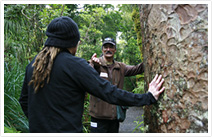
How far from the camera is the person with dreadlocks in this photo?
1554mm

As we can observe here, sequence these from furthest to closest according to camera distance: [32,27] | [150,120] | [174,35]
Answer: [32,27]
[150,120]
[174,35]

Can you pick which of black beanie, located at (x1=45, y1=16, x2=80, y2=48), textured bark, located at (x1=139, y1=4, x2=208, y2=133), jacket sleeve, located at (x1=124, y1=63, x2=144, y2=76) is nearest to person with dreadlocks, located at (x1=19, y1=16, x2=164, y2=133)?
black beanie, located at (x1=45, y1=16, x2=80, y2=48)

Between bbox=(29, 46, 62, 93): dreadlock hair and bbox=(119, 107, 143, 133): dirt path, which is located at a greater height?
bbox=(29, 46, 62, 93): dreadlock hair

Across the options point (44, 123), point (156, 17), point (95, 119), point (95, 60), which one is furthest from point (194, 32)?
point (95, 119)

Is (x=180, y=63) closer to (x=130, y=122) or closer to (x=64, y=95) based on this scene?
(x=64, y=95)

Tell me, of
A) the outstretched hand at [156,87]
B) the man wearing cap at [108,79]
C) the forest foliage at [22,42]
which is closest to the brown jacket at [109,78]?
the man wearing cap at [108,79]

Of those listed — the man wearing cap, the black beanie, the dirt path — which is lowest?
the dirt path

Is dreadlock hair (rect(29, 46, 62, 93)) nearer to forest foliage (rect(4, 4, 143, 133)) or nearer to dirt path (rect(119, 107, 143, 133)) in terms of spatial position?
forest foliage (rect(4, 4, 143, 133))

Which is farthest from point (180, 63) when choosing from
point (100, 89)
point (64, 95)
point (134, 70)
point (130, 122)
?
point (130, 122)

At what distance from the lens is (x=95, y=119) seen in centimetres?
308

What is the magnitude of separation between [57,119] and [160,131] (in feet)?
3.22

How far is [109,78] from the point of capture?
10.4 ft

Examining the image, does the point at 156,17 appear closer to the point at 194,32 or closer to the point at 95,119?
the point at 194,32

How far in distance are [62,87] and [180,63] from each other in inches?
41.0
